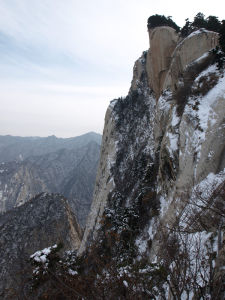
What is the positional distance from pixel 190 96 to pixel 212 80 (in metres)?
1.84

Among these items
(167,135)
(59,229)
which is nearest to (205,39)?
(167,135)

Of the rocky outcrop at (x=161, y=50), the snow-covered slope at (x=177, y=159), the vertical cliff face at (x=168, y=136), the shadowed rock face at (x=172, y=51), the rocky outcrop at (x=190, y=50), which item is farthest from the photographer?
the rocky outcrop at (x=161, y=50)

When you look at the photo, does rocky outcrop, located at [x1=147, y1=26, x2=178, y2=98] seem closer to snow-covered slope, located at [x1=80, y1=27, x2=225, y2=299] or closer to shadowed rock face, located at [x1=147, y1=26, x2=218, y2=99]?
shadowed rock face, located at [x1=147, y1=26, x2=218, y2=99]

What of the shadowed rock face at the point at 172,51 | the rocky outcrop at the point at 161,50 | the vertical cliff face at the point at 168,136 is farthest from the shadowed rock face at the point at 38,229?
the shadowed rock face at the point at 172,51

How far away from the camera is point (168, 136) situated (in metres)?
16.3

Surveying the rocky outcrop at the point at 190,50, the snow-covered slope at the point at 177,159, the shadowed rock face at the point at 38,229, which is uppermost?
the rocky outcrop at the point at 190,50

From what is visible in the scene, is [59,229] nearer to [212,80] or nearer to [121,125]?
[121,125]

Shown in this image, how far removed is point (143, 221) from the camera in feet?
60.0

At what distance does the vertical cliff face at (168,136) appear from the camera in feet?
41.7

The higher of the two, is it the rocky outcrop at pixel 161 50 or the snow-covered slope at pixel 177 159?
the rocky outcrop at pixel 161 50

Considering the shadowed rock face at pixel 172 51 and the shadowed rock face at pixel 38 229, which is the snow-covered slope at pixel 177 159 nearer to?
the shadowed rock face at pixel 172 51

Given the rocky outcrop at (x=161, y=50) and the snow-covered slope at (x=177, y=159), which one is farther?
the rocky outcrop at (x=161, y=50)

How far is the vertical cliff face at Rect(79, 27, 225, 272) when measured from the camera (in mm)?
12703

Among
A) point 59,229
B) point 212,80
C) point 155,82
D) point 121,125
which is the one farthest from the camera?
point 59,229
